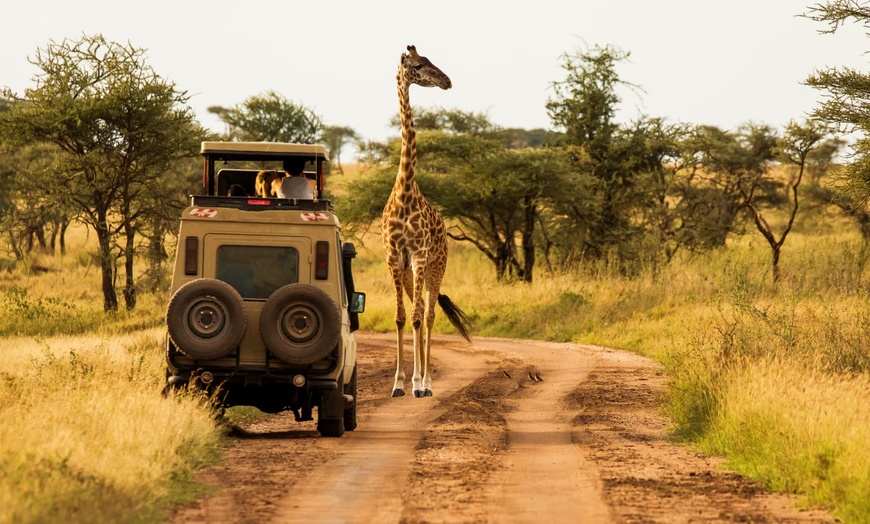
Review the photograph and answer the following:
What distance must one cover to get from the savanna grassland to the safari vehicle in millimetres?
492

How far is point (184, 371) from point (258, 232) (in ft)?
4.43

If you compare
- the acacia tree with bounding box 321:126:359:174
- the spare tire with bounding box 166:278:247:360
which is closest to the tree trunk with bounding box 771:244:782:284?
the spare tire with bounding box 166:278:247:360

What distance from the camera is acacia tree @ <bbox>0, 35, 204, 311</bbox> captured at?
83.1ft

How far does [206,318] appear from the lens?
962 cm

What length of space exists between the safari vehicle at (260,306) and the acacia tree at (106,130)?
1598 cm

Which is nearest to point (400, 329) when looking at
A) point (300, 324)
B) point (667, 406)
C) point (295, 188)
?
point (295, 188)

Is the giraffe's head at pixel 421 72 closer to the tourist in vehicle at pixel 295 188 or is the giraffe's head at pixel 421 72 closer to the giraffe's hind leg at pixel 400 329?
the giraffe's hind leg at pixel 400 329

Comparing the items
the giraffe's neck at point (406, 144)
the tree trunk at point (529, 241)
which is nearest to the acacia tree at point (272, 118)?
the tree trunk at point (529, 241)

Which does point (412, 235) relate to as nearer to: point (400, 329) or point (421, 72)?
point (400, 329)

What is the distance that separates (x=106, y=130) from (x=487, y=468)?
1946 centimetres

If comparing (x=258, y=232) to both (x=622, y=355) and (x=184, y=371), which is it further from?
(x=622, y=355)

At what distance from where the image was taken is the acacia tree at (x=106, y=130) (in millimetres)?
25328

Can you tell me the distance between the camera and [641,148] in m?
32.5

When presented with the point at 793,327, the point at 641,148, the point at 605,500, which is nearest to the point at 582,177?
the point at 641,148
